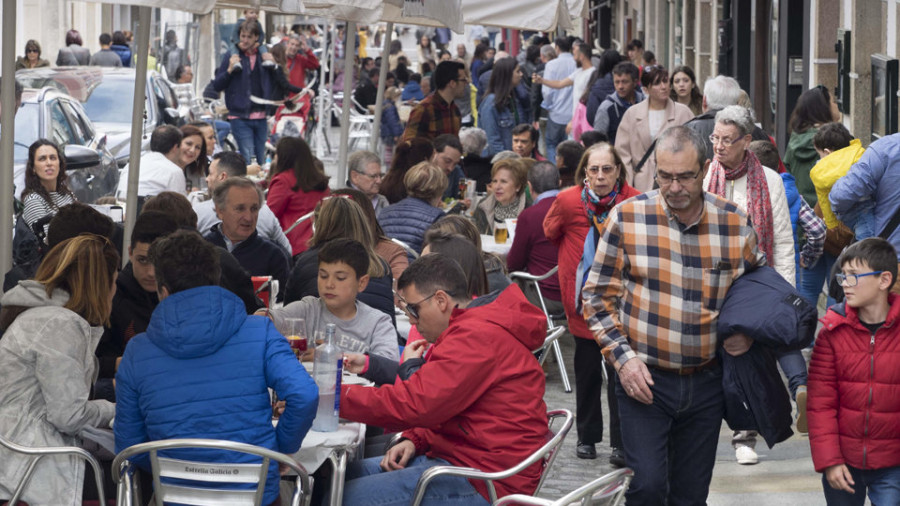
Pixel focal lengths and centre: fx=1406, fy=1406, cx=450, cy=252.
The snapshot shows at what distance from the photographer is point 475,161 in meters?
13.2

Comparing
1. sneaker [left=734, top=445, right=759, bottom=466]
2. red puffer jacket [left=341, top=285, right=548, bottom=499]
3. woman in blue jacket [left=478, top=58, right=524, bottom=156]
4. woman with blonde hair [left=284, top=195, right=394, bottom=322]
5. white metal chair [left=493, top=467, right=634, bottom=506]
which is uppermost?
woman in blue jacket [left=478, top=58, right=524, bottom=156]

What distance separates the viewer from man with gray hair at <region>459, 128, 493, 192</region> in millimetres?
13195

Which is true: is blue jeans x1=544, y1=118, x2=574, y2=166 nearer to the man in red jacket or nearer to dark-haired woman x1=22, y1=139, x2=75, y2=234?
dark-haired woman x1=22, y1=139, x2=75, y2=234

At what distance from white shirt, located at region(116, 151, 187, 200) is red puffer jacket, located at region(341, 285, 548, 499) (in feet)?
19.1

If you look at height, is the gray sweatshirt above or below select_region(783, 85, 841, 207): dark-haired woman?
below

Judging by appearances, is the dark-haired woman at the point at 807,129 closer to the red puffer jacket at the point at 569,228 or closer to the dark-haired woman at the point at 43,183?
the red puffer jacket at the point at 569,228

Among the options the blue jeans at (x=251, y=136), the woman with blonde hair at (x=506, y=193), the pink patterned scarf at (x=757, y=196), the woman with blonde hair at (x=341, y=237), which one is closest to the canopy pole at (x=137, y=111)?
the woman with blonde hair at (x=341, y=237)

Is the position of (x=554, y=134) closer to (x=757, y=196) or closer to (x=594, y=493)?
(x=757, y=196)

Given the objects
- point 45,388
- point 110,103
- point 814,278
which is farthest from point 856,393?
point 110,103

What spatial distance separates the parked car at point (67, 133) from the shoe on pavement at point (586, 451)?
253 inches

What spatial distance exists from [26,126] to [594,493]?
400 inches

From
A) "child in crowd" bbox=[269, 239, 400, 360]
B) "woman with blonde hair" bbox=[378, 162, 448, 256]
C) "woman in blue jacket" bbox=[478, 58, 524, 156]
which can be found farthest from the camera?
"woman in blue jacket" bbox=[478, 58, 524, 156]

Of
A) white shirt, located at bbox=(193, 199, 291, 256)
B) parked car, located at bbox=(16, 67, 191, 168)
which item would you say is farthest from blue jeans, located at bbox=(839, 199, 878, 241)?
parked car, located at bbox=(16, 67, 191, 168)

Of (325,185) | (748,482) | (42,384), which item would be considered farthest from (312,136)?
(42,384)
